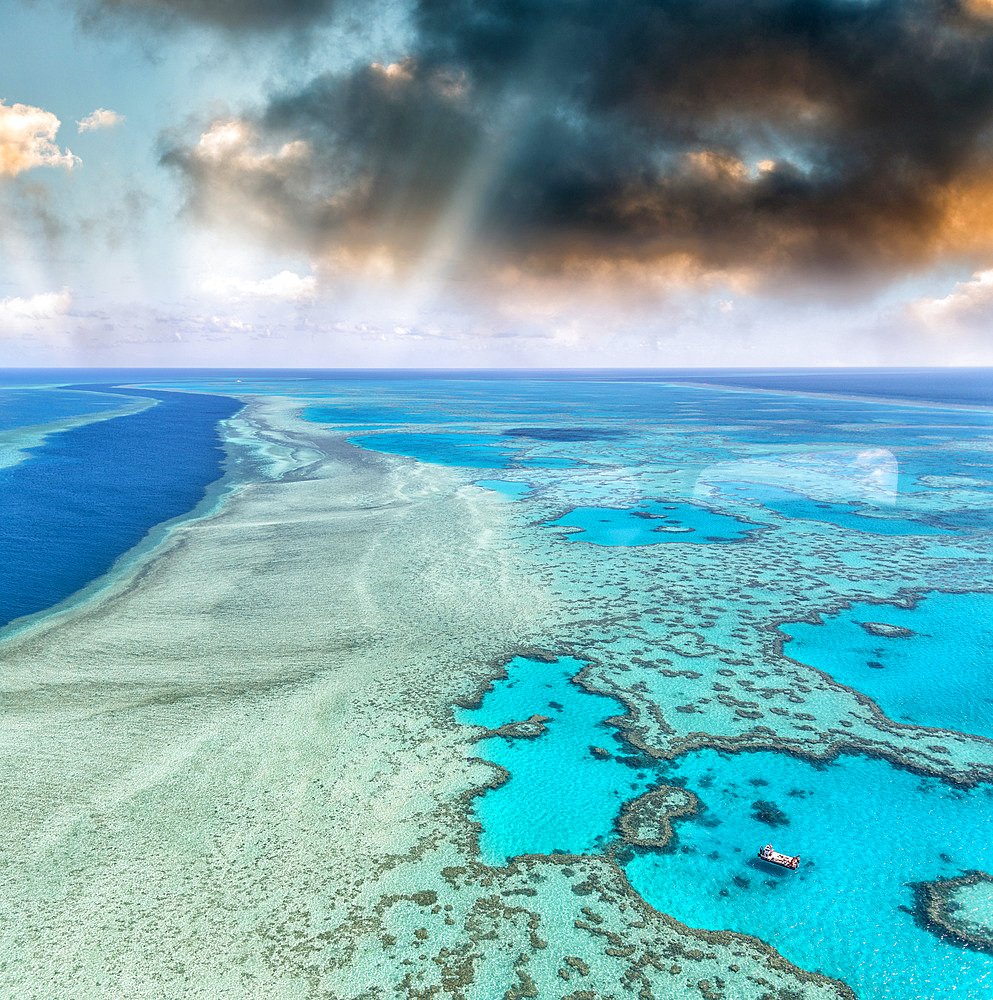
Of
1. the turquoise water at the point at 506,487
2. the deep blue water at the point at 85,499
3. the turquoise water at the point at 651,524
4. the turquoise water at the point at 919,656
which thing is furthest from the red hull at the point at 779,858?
the turquoise water at the point at 506,487

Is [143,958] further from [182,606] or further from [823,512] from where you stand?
[823,512]

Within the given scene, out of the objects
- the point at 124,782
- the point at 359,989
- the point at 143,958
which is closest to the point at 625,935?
the point at 359,989

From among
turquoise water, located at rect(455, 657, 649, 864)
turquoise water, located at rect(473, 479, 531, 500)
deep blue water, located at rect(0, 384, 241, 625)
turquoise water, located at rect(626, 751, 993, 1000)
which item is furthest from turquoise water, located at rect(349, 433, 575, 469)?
turquoise water, located at rect(626, 751, 993, 1000)

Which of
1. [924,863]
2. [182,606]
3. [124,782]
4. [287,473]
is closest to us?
[924,863]

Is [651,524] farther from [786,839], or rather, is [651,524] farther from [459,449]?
[459,449]

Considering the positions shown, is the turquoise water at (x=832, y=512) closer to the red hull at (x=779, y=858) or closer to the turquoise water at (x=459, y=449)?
the turquoise water at (x=459, y=449)

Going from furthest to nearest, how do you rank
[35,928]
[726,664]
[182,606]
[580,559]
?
[580,559] → [182,606] → [726,664] → [35,928]
